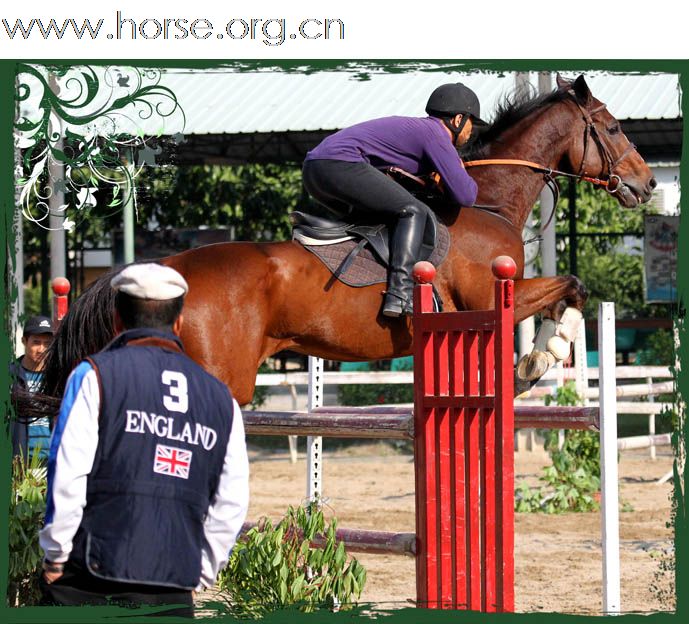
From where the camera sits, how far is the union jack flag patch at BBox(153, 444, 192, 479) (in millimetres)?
2662

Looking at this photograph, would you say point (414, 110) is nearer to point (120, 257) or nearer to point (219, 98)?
point (219, 98)

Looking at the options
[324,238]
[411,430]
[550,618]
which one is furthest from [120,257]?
[550,618]

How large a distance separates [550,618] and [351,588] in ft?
3.71

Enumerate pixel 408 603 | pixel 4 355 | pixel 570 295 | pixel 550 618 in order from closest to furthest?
pixel 550 618, pixel 408 603, pixel 4 355, pixel 570 295

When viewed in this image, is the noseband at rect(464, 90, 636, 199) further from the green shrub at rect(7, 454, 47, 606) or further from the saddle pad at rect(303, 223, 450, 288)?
the green shrub at rect(7, 454, 47, 606)

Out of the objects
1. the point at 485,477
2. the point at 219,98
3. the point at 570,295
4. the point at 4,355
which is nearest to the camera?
the point at 485,477

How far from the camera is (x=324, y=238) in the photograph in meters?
5.45

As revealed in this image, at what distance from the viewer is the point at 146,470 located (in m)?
2.65

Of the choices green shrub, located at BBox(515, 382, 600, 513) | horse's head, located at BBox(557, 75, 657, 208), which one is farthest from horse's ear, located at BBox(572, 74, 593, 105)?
green shrub, located at BBox(515, 382, 600, 513)

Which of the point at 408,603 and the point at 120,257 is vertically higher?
the point at 120,257

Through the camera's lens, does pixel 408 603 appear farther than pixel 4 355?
No

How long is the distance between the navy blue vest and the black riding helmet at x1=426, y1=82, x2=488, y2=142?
329cm

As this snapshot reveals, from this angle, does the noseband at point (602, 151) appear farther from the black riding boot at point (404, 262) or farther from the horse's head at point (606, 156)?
the black riding boot at point (404, 262)

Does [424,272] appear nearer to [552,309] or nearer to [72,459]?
[552,309]
